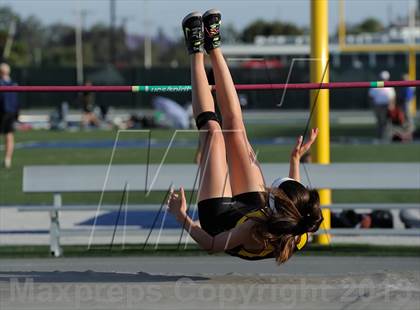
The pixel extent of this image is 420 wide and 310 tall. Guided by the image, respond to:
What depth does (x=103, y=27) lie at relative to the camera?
76.1 meters

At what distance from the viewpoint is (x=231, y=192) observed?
21.9ft

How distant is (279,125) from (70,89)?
24552 millimetres

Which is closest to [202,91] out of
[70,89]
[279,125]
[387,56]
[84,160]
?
[70,89]

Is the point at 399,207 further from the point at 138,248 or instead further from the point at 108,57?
the point at 108,57

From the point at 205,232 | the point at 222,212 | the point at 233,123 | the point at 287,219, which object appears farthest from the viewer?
the point at 233,123

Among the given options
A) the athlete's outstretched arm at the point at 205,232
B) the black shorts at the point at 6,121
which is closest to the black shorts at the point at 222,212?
the athlete's outstretched arm at the point at 205,232

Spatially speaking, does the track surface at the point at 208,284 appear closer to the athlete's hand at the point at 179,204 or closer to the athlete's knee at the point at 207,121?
the athlete's hand at the point at 179,204

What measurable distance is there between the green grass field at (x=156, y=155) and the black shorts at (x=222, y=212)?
3.58 m

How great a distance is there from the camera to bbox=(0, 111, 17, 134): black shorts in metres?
15.7

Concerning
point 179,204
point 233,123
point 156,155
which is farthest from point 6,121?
point 179,204

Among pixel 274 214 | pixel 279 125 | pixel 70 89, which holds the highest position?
pixel 70 89

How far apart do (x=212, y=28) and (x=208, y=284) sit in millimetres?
1857

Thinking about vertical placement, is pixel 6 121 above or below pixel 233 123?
below

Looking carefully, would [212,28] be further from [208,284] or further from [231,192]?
[208,284]
